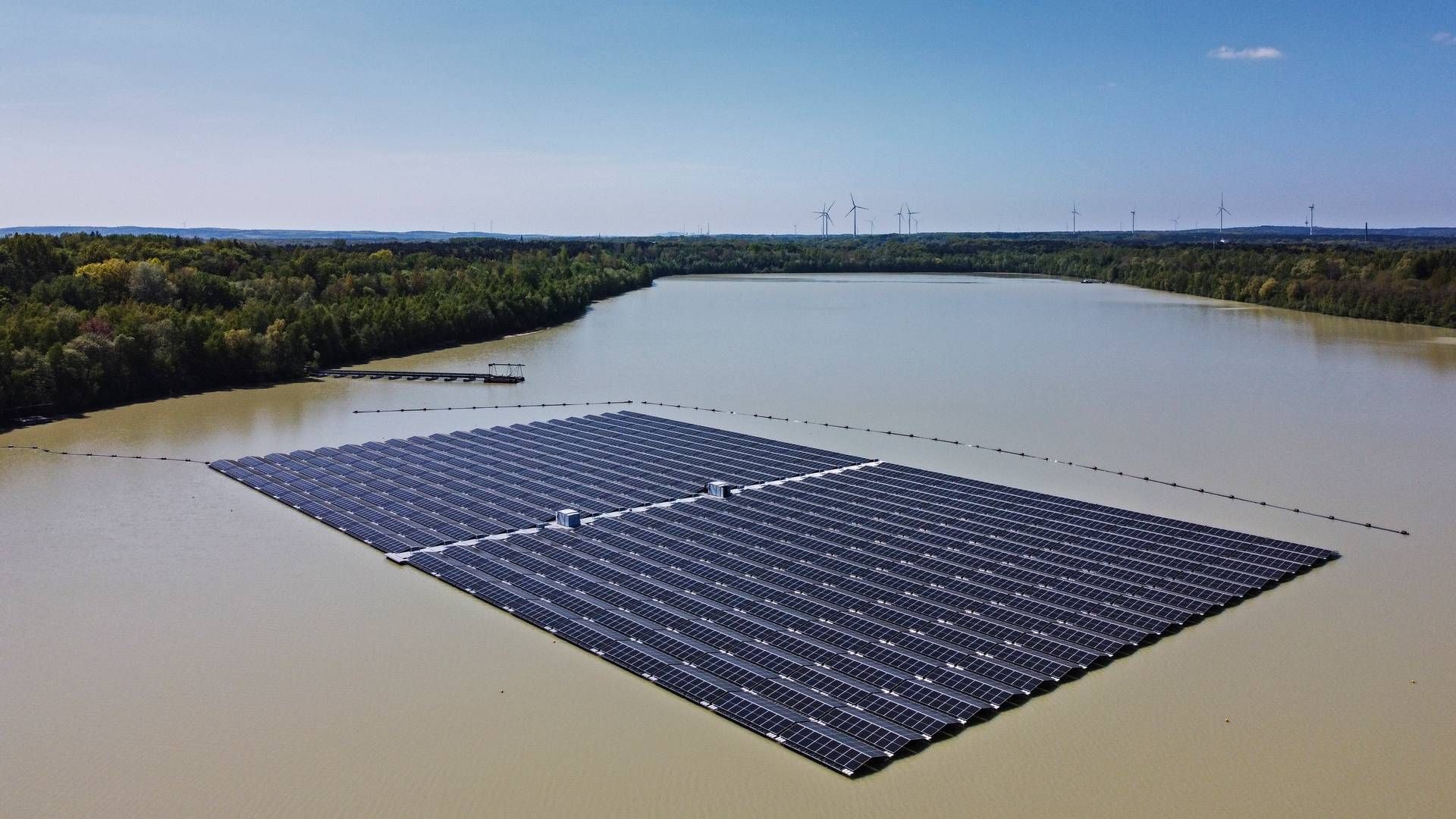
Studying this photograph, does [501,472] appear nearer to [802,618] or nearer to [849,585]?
[849,585]

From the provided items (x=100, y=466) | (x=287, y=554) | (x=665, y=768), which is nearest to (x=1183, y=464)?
(x=665, y=768)

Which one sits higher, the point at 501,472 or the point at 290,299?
the point at 290,299

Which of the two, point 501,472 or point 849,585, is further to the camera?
point 501,472

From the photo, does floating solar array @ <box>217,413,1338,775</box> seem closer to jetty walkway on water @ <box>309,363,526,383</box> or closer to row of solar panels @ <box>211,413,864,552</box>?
row of solar panels @ <box>211,413,864,552</box>

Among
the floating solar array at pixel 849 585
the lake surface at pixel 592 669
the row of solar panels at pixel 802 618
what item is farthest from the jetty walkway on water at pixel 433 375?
the row of solar panels at pixel 802 618

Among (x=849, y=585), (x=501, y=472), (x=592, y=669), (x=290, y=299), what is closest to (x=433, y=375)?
(x=290, y=299)

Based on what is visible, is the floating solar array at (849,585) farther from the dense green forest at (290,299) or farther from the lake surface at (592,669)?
the dense green forest at (290,299)
